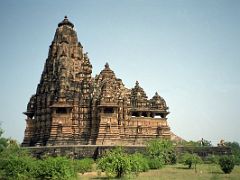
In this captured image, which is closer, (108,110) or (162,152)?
(162,152)

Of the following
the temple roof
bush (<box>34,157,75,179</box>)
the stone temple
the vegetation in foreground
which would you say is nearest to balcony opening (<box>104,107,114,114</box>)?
the stone temple

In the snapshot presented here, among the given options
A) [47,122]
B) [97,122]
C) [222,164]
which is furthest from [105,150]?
[222,164]

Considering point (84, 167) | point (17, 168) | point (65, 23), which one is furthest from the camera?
point (65, 23)

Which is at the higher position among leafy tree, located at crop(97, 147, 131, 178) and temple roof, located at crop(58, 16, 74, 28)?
temple roof, located at crop(58, 16, 74, 28)

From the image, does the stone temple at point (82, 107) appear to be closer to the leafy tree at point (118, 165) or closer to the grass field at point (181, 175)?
the grass field at point (181, 175)

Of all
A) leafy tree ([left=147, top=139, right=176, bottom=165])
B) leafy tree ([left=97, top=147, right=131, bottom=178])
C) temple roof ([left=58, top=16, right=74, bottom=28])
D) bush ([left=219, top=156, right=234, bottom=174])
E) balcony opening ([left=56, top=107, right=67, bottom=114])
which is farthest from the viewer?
temple roof ([left=58, top=16, right=74, bottom=28])

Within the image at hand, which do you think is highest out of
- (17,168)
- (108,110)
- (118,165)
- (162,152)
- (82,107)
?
(82,107)

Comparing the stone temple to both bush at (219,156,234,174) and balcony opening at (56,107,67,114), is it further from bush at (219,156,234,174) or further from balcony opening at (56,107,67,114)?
bush at (219,156,234,174)

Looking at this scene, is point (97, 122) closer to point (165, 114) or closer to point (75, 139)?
point (75, 139)

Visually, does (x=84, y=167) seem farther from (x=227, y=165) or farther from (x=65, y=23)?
(x=65, y=23)

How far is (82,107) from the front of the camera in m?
46.3

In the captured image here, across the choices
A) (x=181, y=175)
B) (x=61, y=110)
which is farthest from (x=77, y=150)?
(x=181, y=175)

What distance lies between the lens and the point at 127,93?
173 ft

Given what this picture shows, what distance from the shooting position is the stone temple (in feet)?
147
